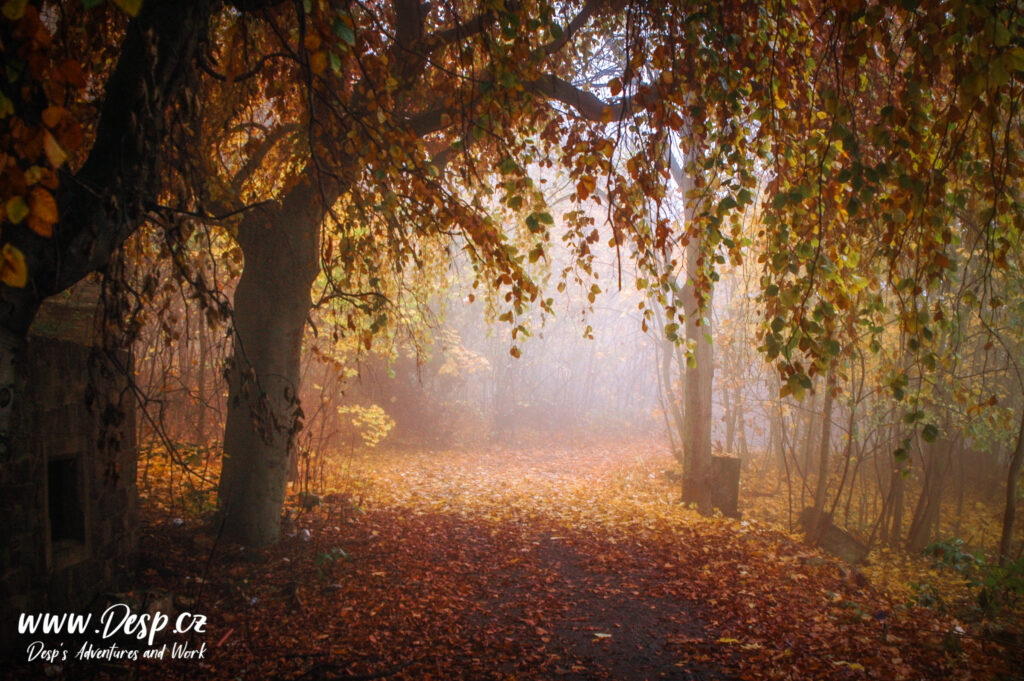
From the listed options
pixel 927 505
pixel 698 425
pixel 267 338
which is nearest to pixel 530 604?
pixel 267 338

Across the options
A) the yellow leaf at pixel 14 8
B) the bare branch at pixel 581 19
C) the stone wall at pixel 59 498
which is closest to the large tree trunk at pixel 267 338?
the stone wall at pixel 59 498

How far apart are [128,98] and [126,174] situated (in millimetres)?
338

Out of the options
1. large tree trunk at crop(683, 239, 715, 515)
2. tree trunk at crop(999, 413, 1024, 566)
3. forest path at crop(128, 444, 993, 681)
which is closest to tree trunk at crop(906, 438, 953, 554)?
tree trunk at crop(999, 413, 1024, 566)

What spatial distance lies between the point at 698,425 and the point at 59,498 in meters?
8.32

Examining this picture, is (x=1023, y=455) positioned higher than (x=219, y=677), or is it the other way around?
(x=1023, y=455)

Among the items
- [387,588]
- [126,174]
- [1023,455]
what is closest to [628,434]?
[1023,455]

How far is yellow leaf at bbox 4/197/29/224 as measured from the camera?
1508 mm

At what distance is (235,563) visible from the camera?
16.6 feet

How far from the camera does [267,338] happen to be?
5430mm

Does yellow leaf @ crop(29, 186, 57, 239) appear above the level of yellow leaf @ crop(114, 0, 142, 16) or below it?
below

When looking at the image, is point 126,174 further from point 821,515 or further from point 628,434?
point 628,434

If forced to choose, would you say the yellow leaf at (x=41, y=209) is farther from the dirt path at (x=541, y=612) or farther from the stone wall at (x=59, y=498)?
the dirt path at (x=541, y=612)

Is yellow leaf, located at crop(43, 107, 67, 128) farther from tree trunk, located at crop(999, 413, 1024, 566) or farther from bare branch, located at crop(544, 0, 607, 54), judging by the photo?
tree trunk, located at crop(999, 413, 1024, 566)

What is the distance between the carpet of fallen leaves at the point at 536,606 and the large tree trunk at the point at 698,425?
1.71 m
